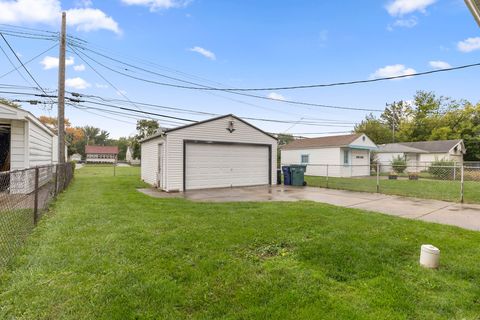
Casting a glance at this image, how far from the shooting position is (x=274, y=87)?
15250 millimetres

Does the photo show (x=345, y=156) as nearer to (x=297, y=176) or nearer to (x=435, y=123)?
(x=297, y=176)


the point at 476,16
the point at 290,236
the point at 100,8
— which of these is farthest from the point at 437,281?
the point at 100,8

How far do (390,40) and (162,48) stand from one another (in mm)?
11823

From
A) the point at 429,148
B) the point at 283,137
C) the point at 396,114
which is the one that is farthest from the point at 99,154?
the point at 429,148

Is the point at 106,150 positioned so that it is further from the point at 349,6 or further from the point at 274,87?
the point at 349,6

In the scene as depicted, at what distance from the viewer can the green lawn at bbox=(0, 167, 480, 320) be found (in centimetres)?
250

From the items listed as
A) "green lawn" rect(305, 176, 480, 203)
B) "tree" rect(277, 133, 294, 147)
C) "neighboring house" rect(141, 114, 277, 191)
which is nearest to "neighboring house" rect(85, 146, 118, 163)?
"tree" rect(277, 133, 294, 147)

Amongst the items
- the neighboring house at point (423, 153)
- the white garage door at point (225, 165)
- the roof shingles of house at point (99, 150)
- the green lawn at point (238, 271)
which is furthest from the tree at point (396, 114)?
the roof shingles of house at point (99, 150)

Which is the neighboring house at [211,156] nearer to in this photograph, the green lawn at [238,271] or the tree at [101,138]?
the green lawn at [238,271]

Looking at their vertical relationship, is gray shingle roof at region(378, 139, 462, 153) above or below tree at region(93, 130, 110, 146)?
below

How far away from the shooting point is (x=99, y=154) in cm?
6228

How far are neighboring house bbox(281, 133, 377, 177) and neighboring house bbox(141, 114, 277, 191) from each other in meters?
7.42

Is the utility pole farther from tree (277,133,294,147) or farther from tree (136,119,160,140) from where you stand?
tree (136,119,160,140)

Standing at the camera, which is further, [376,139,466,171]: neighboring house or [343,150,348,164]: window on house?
[376,139,466,171]: neighboring house
